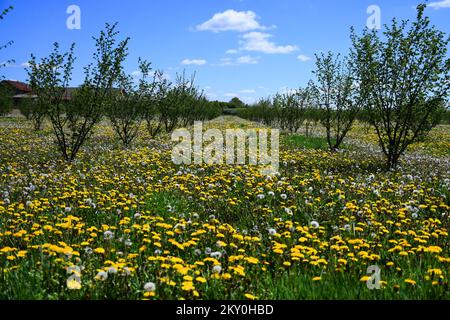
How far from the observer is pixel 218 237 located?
5.50m

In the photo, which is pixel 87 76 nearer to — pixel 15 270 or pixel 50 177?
pixel 50 177

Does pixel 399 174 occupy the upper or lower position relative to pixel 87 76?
lower

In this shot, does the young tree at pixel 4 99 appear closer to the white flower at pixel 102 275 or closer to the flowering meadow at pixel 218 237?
the flowering meadow at pixel 218 237

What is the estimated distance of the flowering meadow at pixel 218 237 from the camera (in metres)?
4.02

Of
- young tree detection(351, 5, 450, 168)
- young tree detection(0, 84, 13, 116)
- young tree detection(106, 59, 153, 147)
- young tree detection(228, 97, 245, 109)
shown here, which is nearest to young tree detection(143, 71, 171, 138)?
young tree detection(106, 59, 153, 147)

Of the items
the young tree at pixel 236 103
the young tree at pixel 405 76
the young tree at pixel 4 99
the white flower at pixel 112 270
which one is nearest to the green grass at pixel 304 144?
the young tree at pixel 405 76

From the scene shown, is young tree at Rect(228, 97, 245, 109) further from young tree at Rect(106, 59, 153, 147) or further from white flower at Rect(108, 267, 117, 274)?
white flower at Rect(108, 267, 117, 274)

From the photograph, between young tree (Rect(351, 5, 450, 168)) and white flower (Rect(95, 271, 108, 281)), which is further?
young tree (Rect(351, 5, 450, 168))

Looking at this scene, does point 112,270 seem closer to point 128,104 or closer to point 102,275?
point 102,275

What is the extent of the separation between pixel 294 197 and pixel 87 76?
8972 millimetres

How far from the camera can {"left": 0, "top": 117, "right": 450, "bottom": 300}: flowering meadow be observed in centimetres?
402

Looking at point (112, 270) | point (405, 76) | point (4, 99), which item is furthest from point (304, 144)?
point (4, 99)

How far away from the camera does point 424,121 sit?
1230cm
